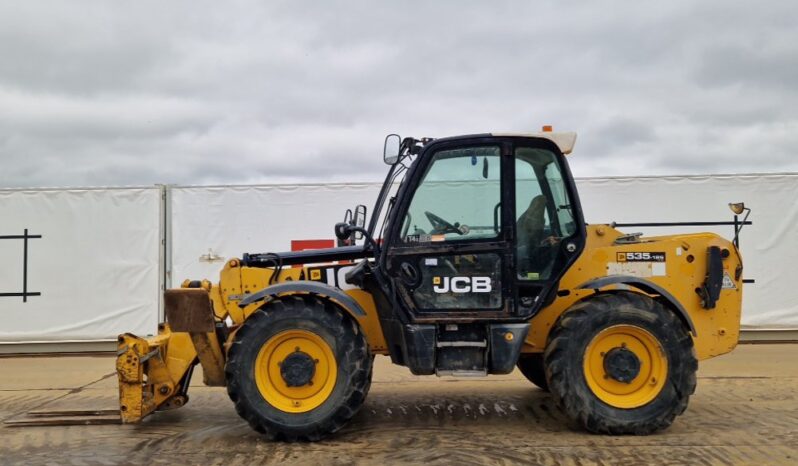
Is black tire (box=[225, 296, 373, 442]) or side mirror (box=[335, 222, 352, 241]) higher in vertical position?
side mirror (box=[335, 222, 352, 241])

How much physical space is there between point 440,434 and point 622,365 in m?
1.47

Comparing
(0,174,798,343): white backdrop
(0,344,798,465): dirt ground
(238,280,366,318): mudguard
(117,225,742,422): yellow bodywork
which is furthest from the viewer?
(0,174,798,343): white backdrop

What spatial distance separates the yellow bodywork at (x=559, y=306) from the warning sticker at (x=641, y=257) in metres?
0.02

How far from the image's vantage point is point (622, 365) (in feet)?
16.1

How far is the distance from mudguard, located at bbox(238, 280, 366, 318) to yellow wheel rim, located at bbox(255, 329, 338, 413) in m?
0.29

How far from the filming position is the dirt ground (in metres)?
4.43

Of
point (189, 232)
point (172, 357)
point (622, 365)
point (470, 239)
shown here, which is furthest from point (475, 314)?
point (189, 232)

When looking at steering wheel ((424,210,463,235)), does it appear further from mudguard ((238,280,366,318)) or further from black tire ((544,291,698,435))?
black tire ((544,291,698,435))

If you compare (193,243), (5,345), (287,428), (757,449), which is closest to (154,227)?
(193,243)

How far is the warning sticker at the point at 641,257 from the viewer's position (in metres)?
5.23

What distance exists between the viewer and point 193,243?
396 inches

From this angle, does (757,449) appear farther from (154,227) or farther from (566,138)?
(154,227)

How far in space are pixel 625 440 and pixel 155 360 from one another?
3.60m

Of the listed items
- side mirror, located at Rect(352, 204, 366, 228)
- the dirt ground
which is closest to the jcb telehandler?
the dirt ground
